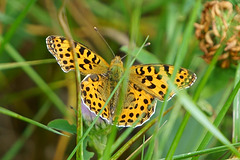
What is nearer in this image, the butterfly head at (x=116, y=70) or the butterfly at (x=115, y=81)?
the butterfly at (x=115, y=81)

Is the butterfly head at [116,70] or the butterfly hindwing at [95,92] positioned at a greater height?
the butterfly head at [116,70]

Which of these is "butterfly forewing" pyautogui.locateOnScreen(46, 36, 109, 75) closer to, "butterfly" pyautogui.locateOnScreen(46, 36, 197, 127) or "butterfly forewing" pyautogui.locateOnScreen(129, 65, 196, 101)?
"butterfly" pyautogui.locateOnScreen(46, 36, 197, 127)

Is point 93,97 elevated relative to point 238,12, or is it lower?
lower

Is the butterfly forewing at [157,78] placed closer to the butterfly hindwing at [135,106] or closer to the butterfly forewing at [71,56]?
the butterfly hindwing at [135,106]

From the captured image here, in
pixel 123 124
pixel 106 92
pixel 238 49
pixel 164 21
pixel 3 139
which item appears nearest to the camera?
pixel 123 124

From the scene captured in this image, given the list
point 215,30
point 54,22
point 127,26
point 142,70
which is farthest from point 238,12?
point 54,22

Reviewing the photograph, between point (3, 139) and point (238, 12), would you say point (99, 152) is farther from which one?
point (3, 139)

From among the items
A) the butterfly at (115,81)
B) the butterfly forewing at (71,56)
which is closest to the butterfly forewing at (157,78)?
the butterfly at (115,81)
